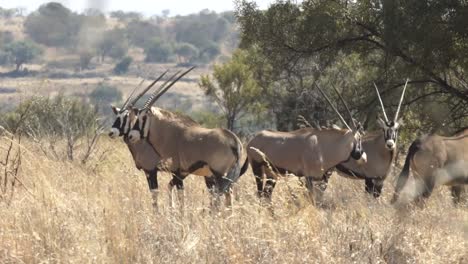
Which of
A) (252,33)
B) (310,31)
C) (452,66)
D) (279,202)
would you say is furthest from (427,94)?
(279,202)

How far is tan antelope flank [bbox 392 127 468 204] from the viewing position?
27.8 ft

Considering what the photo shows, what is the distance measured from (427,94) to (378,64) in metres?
0.90

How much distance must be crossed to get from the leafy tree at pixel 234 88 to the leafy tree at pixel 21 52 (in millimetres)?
7368

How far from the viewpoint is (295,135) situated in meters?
9.41

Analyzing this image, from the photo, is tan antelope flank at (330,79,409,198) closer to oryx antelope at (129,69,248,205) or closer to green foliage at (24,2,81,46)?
oryx antelope at (129,69,248,205)

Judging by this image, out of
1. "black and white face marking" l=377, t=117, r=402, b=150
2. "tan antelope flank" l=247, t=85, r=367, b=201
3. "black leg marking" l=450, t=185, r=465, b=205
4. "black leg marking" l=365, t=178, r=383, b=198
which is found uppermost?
"black and white face marking" l=377, t=117, r=402, b=150

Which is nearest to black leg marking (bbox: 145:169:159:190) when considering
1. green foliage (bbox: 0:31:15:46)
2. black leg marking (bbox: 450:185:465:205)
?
black leg marking (bbox: 450:185:465:205)

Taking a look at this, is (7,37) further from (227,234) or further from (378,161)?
(227,234)

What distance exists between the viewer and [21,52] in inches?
1315

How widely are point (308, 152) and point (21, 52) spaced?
26.3 m

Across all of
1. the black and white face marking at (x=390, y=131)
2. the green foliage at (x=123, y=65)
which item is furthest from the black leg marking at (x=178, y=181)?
the green foliage at (x=123, y=65)

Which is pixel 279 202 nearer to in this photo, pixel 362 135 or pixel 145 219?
pixel 145 219

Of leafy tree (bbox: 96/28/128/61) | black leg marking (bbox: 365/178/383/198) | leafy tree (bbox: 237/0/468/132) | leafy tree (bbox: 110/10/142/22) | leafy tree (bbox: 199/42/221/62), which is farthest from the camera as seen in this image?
leafy tree (bbox: 199/42/221/62)

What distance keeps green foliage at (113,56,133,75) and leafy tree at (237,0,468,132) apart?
37.0 meters
